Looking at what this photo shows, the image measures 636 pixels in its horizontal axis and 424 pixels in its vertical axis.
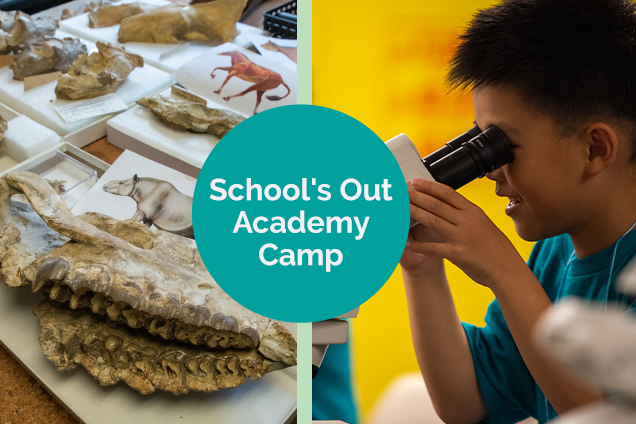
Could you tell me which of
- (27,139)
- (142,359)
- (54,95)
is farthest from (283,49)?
(142,359)

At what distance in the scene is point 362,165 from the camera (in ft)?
1.81

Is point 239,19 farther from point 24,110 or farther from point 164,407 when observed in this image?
point 164,407

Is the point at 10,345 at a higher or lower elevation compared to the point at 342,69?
lower

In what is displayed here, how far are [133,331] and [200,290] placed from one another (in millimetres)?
100

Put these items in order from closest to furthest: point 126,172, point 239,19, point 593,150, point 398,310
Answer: point 593,150, point 126,172, point 398,310, point 239,19

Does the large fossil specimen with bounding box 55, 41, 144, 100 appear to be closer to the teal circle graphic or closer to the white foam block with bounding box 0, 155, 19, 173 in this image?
the white foam block with bounding box 0, 155, 19, 173

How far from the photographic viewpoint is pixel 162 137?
1.03m

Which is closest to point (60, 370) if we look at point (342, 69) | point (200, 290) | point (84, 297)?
point (84, 297)

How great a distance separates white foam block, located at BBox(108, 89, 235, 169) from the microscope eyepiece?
571 millimetres

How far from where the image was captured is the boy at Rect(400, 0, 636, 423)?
0.53 meters

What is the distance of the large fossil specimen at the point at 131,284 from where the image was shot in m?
0.56

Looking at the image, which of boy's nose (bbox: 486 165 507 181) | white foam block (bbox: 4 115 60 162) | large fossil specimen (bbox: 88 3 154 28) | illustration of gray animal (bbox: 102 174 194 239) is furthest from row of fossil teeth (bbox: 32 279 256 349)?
large fossil specimen (bbox: 88 3 154 28)

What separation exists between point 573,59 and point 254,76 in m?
0.84

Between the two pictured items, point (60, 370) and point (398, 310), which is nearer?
point (60, 370)
